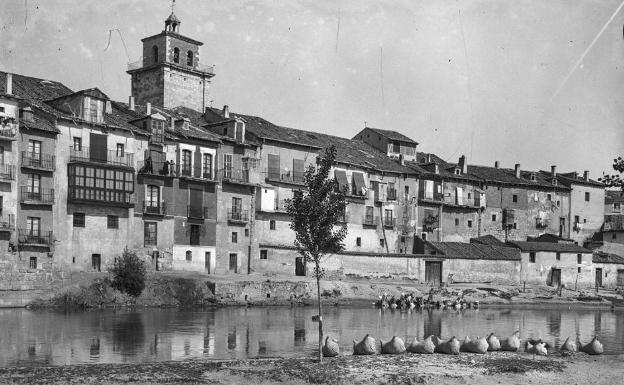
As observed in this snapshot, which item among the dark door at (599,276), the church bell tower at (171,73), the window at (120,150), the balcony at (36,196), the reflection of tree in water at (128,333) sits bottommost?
the dark door at (599,276)

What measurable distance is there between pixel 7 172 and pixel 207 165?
612 inches

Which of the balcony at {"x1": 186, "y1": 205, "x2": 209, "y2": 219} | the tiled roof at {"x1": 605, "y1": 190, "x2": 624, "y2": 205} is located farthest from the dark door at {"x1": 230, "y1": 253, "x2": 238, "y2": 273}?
the tiled roof at {"x1": 605, "y1": 190, "x2": 624, "y2": 205}

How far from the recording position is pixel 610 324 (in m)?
47.1

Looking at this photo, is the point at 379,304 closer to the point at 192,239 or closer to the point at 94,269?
the point at 192,239

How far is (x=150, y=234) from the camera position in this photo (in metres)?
54.6

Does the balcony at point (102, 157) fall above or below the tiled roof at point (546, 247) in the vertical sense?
above

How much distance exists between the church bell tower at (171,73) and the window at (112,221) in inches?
730

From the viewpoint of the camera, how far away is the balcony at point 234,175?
195 feet

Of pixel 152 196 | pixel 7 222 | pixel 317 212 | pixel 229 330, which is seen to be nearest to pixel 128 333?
pixel 229 330

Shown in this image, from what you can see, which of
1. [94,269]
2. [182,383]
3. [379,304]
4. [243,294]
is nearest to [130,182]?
[94,269]

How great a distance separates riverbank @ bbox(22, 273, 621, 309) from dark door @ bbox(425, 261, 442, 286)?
2244 mm

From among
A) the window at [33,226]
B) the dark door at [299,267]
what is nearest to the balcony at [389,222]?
the dark door at [299,267]

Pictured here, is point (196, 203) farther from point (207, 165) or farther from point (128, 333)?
point (128, 333)

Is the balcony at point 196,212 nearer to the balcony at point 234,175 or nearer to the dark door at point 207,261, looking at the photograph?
the dark door at point 207,261
